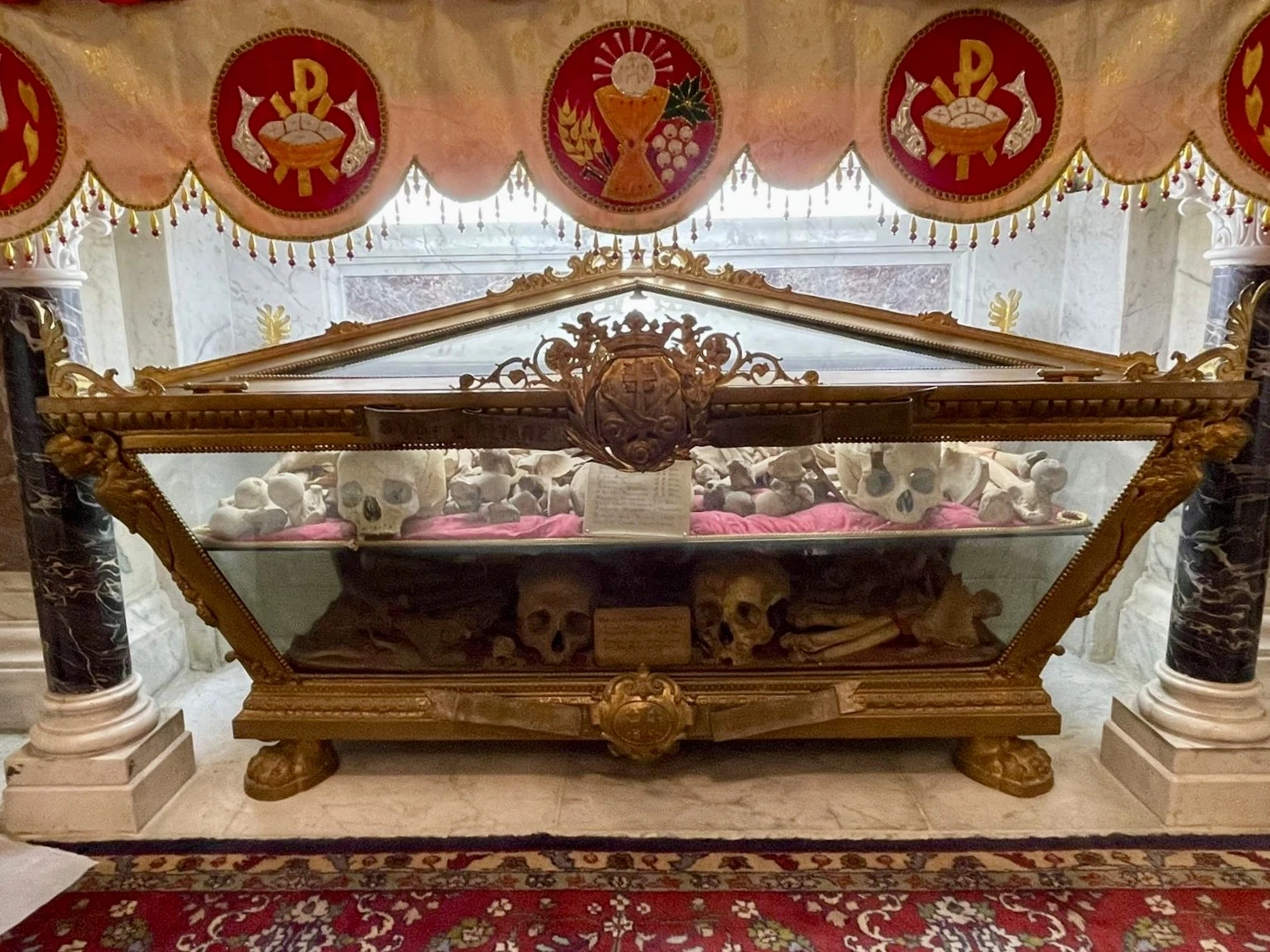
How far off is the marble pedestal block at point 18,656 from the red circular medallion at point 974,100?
2.77 m

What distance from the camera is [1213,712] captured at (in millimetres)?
2021

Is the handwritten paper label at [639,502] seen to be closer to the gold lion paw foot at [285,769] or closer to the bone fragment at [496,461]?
the bone fragment at [496,461]

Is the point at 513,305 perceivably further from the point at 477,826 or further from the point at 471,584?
the point at 477,826

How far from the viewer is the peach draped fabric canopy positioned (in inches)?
67.7

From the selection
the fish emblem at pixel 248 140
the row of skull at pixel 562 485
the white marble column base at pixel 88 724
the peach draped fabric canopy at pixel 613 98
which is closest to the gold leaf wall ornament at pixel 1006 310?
the row of skull at pixel 562 485

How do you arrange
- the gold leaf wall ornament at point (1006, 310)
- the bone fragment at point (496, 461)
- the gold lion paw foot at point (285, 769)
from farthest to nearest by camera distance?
the gold leaf wall ornament at point (1006, 310) → the gold lion paw foot at point (285, 769) → the bone fragment at point (496, 461)

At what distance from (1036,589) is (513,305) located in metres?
1.56

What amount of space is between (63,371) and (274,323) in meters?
1.04

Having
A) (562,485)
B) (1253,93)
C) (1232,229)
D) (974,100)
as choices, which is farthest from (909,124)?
(562,485)

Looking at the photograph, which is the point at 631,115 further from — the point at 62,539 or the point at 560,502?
the point at 62,539

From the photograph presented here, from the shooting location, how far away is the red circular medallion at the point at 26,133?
1.73 meters

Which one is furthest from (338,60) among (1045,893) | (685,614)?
(1045,893)

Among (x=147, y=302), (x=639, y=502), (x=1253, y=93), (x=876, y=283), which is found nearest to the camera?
(x=1253, y=93)

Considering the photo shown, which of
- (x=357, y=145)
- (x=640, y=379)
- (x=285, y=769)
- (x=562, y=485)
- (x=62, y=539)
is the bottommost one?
(x=285, y=769)
